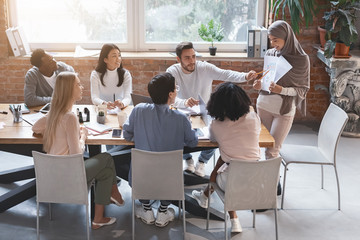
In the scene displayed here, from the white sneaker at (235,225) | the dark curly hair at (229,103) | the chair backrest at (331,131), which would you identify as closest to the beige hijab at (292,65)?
the chair backrest at (331,131)

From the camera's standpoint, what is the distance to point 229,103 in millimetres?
3312

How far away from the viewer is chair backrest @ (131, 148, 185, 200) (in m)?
3.13

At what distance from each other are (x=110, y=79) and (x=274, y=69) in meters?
1.54

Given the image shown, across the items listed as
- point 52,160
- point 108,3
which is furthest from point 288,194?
point 108,3

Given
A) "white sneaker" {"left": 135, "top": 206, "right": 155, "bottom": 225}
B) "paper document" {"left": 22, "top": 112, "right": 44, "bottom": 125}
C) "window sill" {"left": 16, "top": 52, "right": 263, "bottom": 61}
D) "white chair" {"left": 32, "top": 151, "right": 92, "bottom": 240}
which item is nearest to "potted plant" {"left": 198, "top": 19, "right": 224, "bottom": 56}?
"window sill" {"left": 16, "top": 52, "right": 263, "bottom": 61}

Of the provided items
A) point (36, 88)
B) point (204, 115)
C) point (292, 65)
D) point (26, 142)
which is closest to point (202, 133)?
point (204, 115)

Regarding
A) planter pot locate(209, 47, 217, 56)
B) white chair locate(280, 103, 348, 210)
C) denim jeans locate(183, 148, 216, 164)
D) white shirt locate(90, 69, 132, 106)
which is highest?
planter pot locate(209, 47, 217, 56)

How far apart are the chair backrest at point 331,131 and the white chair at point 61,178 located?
1.98m

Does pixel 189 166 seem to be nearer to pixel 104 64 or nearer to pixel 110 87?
pixel 110 87

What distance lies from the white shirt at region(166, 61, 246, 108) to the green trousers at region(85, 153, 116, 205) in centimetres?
107

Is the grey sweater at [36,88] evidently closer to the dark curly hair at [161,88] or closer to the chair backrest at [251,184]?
the dark curly hair at [161,88]

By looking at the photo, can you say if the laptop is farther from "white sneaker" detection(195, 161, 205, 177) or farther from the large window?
the large window

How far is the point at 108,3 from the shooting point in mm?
6086

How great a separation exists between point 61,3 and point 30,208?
307cm
